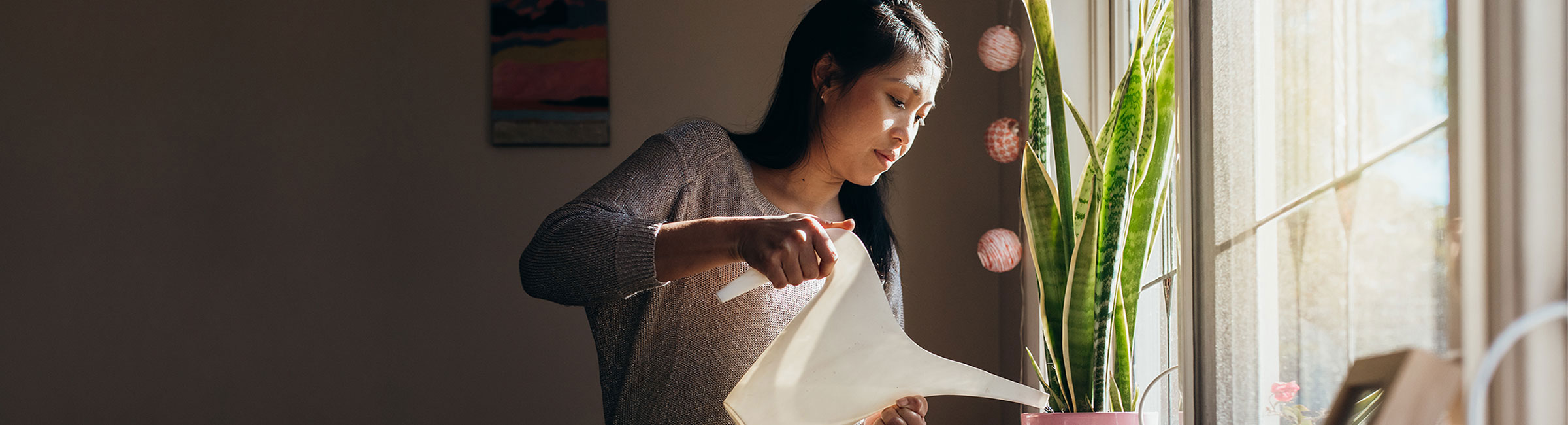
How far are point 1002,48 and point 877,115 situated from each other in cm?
121

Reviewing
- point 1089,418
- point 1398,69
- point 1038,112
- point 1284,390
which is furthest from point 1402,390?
point 1038,112

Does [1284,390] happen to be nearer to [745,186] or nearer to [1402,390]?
[1402,390]

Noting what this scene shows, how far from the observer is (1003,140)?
8.04 ft

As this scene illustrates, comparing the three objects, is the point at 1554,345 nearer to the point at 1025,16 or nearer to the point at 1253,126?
the point at 1253,126

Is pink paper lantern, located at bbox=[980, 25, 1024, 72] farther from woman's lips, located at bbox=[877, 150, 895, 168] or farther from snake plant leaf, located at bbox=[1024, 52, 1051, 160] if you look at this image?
woman's lips, located at bbox=[877, 150, 895, 168]

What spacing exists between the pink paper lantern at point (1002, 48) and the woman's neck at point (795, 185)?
95cm

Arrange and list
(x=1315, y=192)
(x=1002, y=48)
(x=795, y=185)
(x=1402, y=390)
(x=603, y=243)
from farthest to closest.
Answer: (x=1002, y=48) < (x=795, y=185) < (x=603, y=243) < (x=1315, y=192) < (x=1402, y=390)

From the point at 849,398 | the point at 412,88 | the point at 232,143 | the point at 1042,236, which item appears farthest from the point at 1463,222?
the point at 232,143

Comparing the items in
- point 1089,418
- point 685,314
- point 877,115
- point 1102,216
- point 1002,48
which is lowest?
point 1089,418

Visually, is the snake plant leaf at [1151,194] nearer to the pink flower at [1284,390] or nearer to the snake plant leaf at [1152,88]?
the snake plant leaf at [1152,88]

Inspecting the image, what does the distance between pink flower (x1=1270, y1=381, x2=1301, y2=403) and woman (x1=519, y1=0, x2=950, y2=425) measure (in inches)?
12.1

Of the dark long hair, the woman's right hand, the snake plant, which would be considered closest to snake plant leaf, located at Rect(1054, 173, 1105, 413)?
the snake plant

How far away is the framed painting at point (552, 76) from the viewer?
2721 mm

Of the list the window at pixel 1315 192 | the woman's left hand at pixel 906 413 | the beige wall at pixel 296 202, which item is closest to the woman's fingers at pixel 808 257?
the woman's left hand at pixel 906 413
